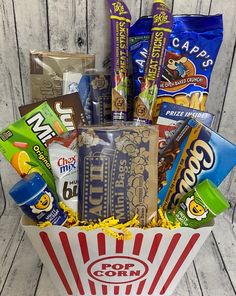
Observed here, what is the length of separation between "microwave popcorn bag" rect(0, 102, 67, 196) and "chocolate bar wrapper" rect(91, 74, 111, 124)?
0.10 m

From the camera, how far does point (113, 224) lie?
521 mm

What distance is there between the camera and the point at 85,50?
0.74 meters

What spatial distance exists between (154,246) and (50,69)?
45 cm

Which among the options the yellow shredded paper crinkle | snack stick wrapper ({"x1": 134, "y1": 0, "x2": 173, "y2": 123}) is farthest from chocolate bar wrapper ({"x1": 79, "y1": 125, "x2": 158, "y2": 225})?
snack stick wrapper ({"x1": 134, "y1": 0, "x2": 173, "y2": 123})

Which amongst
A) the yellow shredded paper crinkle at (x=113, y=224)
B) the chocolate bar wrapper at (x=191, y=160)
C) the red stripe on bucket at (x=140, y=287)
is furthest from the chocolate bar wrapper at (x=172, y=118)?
the red stripe on bucket at (x=140, y=287)

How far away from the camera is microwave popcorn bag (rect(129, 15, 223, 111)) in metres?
0.66

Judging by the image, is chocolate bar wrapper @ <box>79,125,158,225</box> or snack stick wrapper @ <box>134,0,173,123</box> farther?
snack stick wrapper @ <box>134,0,173,123</box>

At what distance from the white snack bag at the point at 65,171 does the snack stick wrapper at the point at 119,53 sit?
0.15m

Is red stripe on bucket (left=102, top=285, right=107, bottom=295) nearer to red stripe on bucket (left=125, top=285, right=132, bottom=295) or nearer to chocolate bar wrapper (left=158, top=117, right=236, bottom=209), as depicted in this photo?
red stripe on bucket (left=125, top=285, right=132, bottom=295)

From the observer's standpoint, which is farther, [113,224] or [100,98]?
[100,98]

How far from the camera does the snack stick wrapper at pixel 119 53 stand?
65 cm

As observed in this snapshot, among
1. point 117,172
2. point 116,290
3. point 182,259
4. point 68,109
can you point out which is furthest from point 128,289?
point 68,109

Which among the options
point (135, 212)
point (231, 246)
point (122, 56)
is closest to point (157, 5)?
point (122, 56)

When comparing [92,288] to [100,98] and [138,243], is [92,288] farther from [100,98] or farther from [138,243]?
[100,98]
